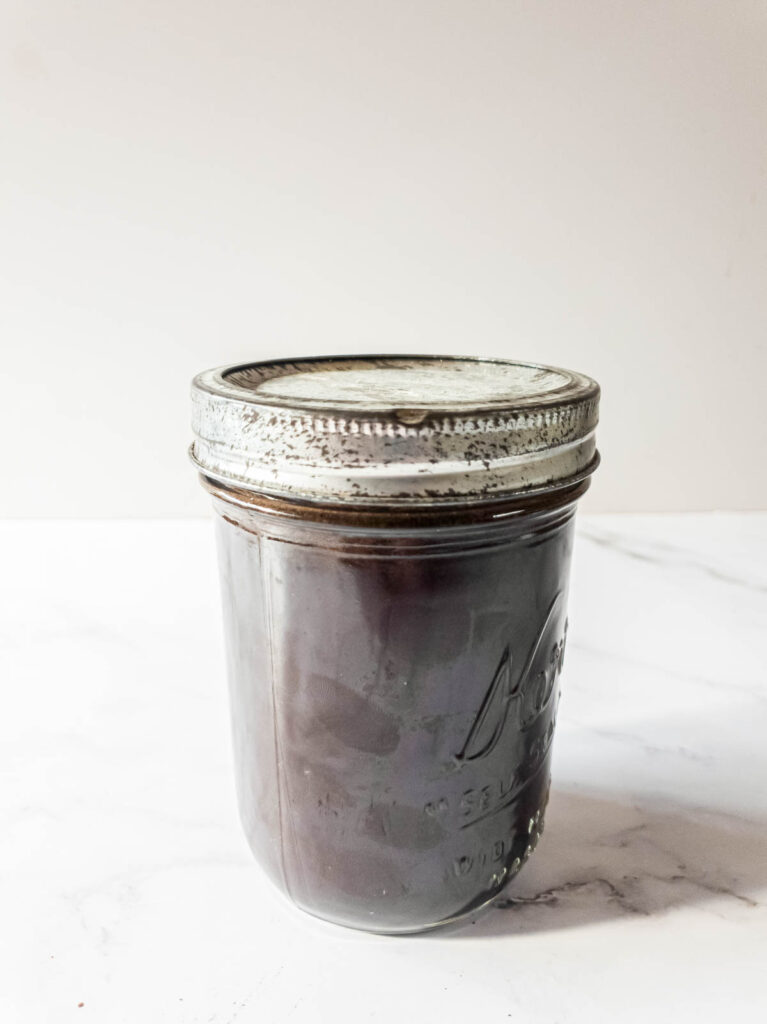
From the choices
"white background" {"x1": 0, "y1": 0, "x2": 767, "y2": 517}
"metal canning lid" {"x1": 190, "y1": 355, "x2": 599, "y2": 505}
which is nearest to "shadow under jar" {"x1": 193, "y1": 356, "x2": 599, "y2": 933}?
"metal canning lid" {"x1": 190, "y1": 355, "x2": 599, "y2": 505}

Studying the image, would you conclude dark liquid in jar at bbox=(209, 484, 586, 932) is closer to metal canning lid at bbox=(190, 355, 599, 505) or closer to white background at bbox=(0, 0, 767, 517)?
metal canning lid at bbox=(190, 355, 599, 505)

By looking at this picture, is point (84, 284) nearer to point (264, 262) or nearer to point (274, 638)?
point (264, 262)

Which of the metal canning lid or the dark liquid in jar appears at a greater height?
the metal canning lid

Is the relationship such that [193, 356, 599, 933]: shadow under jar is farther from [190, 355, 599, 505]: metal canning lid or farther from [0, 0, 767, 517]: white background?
[0, 0, 767, 517]: white background

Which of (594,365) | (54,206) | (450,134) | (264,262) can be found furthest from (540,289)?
(54,206)

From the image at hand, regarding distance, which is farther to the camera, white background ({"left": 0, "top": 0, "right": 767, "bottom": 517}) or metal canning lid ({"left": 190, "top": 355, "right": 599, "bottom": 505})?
white background ({"left": 0, "top": 0, "right": 767, "bottom": 517})

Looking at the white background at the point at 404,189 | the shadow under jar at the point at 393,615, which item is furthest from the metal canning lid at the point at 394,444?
the white background at the point at 404,189

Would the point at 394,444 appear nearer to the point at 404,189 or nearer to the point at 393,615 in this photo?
the point at 393,615
